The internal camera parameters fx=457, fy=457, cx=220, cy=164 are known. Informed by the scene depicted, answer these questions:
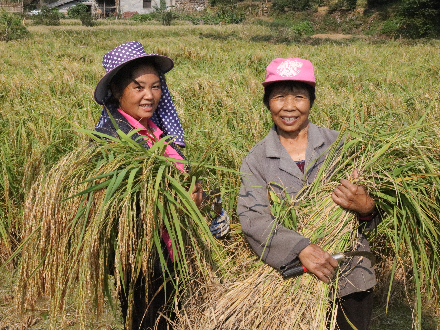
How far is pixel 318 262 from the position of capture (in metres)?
1.64

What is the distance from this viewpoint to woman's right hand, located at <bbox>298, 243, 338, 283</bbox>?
5.36 ft

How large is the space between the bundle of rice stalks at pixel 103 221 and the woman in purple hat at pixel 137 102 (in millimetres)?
205

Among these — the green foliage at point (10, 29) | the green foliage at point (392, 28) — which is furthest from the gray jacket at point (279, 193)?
the green foliage at point (392, 28)

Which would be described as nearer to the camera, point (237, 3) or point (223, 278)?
point (223, 278)

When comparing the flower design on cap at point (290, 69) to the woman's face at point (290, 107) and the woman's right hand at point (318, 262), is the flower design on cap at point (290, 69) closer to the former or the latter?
the woman's face at point (290, 107)

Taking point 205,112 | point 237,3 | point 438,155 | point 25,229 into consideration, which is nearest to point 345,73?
point 205,112

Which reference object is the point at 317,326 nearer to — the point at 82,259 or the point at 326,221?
the point at 326,221

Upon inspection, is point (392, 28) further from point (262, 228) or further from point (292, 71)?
point (262, 228)

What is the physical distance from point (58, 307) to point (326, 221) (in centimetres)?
101

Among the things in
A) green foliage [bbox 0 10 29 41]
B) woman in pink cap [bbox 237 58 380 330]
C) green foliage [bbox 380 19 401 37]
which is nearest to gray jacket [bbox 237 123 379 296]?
woman in pink cap [bbox 237 58 380 330]

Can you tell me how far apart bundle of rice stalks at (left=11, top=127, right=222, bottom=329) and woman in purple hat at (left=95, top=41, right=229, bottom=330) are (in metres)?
0.21

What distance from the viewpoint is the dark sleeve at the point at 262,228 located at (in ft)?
5.43

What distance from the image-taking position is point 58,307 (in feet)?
5.22

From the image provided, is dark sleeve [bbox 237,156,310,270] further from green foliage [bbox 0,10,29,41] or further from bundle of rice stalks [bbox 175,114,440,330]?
green foliage [bbox 0,10,29,41]
